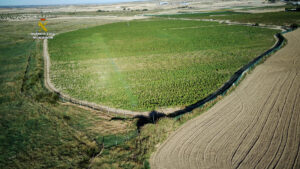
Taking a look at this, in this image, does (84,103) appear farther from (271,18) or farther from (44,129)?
(271,18)

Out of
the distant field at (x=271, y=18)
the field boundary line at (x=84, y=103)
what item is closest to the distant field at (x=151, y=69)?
the field boundary line at (x=84, y=103)

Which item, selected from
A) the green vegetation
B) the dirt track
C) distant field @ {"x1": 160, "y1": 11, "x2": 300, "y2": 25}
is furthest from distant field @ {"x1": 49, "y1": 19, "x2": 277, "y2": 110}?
distant field @ {"x1": 160, "y1": 11, "x2": 300, "y2": 25}

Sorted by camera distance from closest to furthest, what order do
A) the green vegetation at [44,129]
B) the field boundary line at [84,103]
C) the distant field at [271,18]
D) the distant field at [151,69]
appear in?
the green vegetation at [44,129] < the field boundary line at [84,103] < the distant field at [151,69] < the distant field at [271,18]

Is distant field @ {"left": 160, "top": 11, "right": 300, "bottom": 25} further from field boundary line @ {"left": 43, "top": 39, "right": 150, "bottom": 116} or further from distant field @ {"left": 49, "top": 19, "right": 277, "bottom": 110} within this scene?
field boundary line @ {"left": 43, "top": 39, "right": 150, "bottom": 116}

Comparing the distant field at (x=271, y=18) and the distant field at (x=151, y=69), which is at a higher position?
the distant field at (x=271, y=18)

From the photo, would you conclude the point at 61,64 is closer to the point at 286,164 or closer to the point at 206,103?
the point at 206,103

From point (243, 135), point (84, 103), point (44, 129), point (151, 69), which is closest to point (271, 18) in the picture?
point (151, 69)

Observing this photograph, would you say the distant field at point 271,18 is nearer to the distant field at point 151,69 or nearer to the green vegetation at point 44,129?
the distant field at point 151,69
